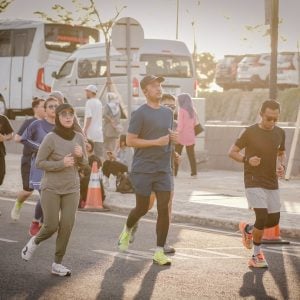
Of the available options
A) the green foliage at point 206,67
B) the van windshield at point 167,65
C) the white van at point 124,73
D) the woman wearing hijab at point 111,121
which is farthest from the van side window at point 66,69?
the green foliage at point 206,67

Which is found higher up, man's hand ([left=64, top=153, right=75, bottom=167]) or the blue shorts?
man's hand ([left=64, top=153, right=75, bottom=167])

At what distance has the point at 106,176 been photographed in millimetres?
16141

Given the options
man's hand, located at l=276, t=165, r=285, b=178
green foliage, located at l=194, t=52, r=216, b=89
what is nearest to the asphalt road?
man's hand, located at l=276, t=165, r=285, b=178

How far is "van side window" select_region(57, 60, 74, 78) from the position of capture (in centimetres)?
2786

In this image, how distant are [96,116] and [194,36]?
151 feet

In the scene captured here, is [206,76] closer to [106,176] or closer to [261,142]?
[106,176]

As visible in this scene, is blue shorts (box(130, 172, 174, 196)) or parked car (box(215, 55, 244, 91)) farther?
parked car (box(215, 55, 244, 91))

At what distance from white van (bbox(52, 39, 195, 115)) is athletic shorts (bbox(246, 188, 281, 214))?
1711cm

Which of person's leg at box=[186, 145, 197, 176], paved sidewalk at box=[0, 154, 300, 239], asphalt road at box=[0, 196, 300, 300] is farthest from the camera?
person's leg at box=[186, 145, 197, 176]

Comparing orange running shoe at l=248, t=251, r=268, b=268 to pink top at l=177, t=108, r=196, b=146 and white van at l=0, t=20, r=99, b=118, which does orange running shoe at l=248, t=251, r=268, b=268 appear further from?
white van at l=0, t=20, r=99, b=118

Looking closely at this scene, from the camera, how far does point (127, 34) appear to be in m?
16.0

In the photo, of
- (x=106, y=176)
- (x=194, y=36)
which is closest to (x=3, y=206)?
(x=106, y=176)

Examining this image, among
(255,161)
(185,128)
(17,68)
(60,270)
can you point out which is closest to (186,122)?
(185,128)

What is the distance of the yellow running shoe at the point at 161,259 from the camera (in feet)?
28.7
